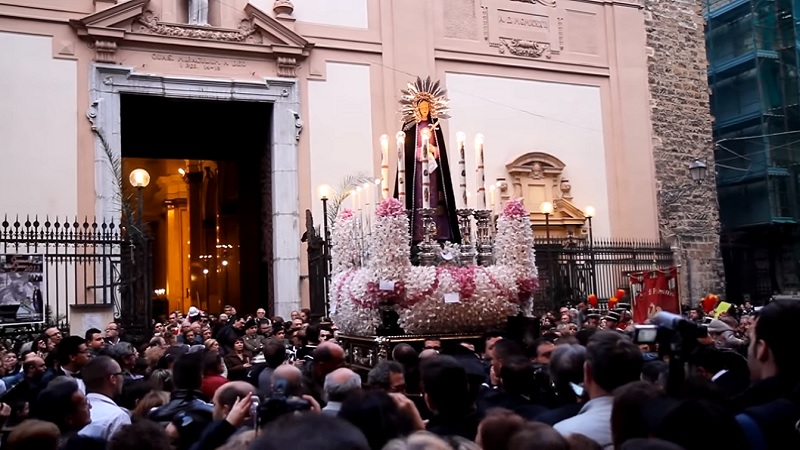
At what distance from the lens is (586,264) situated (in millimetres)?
19469

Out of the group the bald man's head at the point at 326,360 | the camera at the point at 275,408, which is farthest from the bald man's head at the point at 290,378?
the bald man's head at the point at 326,360

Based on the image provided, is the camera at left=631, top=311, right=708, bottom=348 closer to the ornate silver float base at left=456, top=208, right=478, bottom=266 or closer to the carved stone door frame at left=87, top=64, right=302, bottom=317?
the ornate silver float base at left=456, top=208, right=478, bottom=266

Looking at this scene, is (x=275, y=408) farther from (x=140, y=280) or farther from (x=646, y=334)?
(x=140, y=280)

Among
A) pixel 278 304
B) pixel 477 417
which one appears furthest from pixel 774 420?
pixel 278 304

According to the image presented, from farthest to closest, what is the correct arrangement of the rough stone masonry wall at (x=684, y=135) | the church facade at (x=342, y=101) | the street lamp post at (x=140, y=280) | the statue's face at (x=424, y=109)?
the rough stone masonry wall at (x=684, y=135), the church facade at (x=342, y=101), the street lamp post at (x=140, y=280), the statue's face at (x=424, y=109)

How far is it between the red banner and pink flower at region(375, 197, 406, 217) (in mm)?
4270

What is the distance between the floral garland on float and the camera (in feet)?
30.2

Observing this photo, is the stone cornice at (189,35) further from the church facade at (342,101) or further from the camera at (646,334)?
the camera at (646,334)

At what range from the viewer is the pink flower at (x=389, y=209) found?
30.6 feet

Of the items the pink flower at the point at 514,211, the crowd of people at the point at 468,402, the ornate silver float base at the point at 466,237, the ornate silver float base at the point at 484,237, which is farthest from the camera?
the ornate silver float base at the point at 484,237

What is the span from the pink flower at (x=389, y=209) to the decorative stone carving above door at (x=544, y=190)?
1126 centimetres

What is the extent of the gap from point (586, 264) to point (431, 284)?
1104cm

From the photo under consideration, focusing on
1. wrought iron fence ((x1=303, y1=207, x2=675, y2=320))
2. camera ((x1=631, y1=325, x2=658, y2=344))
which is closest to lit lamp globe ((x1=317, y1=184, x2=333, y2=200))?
wrought iron fence ((x1=303, y1=207, x2=675, y2=320))

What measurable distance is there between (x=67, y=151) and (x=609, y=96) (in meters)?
14.1
